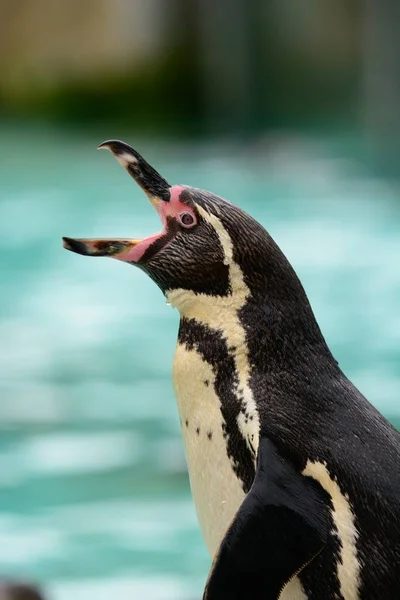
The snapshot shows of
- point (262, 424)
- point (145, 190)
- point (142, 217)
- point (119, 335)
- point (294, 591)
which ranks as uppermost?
point (142, 217)

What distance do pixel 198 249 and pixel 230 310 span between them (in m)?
0.09

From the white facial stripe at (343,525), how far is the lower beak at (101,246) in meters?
0.37

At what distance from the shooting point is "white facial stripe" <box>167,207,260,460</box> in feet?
6.39

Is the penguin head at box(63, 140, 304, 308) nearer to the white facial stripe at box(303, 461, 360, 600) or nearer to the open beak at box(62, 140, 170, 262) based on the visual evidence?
the open beak at box(62, 140, 170, 262)

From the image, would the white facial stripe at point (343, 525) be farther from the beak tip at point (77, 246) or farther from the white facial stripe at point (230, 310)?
the beak tip at point (77, 246)

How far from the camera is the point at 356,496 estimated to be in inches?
74.9

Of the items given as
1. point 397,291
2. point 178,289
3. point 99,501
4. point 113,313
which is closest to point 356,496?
point 178,289

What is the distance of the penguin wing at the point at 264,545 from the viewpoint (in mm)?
1855

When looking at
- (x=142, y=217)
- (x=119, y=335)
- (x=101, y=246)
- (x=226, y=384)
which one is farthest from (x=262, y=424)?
(x=142, y=217)

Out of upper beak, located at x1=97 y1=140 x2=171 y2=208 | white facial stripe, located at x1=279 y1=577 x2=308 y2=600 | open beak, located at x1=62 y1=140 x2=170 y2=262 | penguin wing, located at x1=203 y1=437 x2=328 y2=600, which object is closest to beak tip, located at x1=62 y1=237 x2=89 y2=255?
open beak, located at x1=62 y1=140 x2=170 y2=262

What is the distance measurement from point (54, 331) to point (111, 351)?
25.6 inches

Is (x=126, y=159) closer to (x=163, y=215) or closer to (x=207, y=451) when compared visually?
(x=163, y=215)

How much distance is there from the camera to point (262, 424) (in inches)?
75.0

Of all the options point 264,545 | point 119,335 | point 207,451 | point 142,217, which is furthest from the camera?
point 142,217
